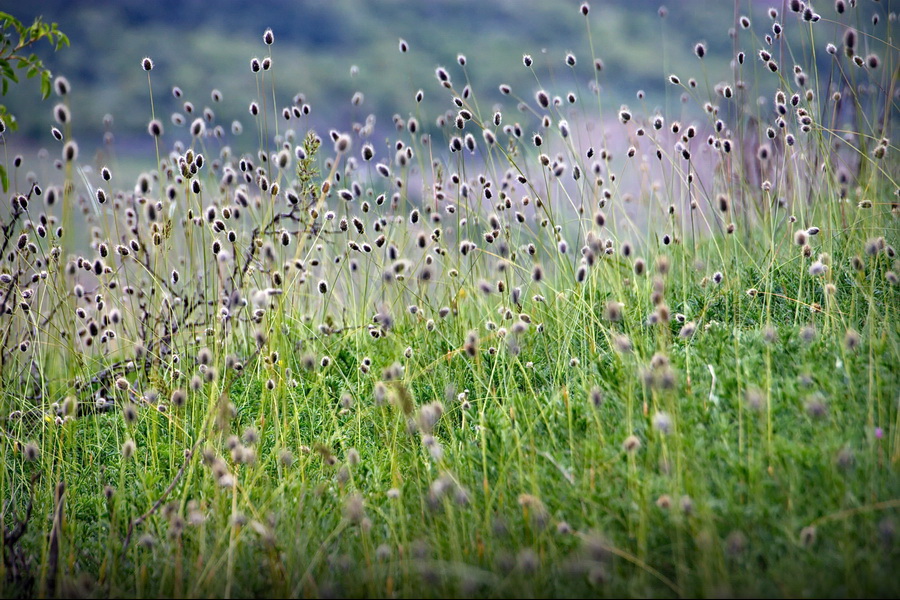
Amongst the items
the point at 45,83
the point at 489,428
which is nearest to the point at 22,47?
the point at 45,83

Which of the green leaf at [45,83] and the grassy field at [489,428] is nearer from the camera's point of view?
the grassy field at [489,428]

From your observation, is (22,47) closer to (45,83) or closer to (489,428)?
(45,83)

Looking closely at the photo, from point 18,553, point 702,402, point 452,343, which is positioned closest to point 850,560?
point 702,402

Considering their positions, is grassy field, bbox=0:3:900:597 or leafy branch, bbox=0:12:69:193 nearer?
grassy field, bbox=0:3:900:597

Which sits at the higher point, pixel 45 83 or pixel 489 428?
pixel 45 83

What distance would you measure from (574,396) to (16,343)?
2.44 metres

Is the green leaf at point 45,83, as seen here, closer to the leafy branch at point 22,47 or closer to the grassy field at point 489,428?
the leafy branch at point 22,47

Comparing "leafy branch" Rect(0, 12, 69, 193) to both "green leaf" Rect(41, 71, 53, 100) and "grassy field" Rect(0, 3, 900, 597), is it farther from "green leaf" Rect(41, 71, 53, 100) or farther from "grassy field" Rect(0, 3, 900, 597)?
"grassy field" Rect(0, 3, 900, 597)

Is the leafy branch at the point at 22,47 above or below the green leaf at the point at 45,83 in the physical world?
above

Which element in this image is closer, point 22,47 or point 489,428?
point 489,428

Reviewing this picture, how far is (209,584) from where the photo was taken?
1.86 meters

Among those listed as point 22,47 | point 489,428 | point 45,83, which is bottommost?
point 489,428

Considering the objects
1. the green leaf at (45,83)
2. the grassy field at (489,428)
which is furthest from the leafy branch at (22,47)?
the grassy field at (489,428)

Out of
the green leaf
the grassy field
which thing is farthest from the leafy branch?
the grassy field
